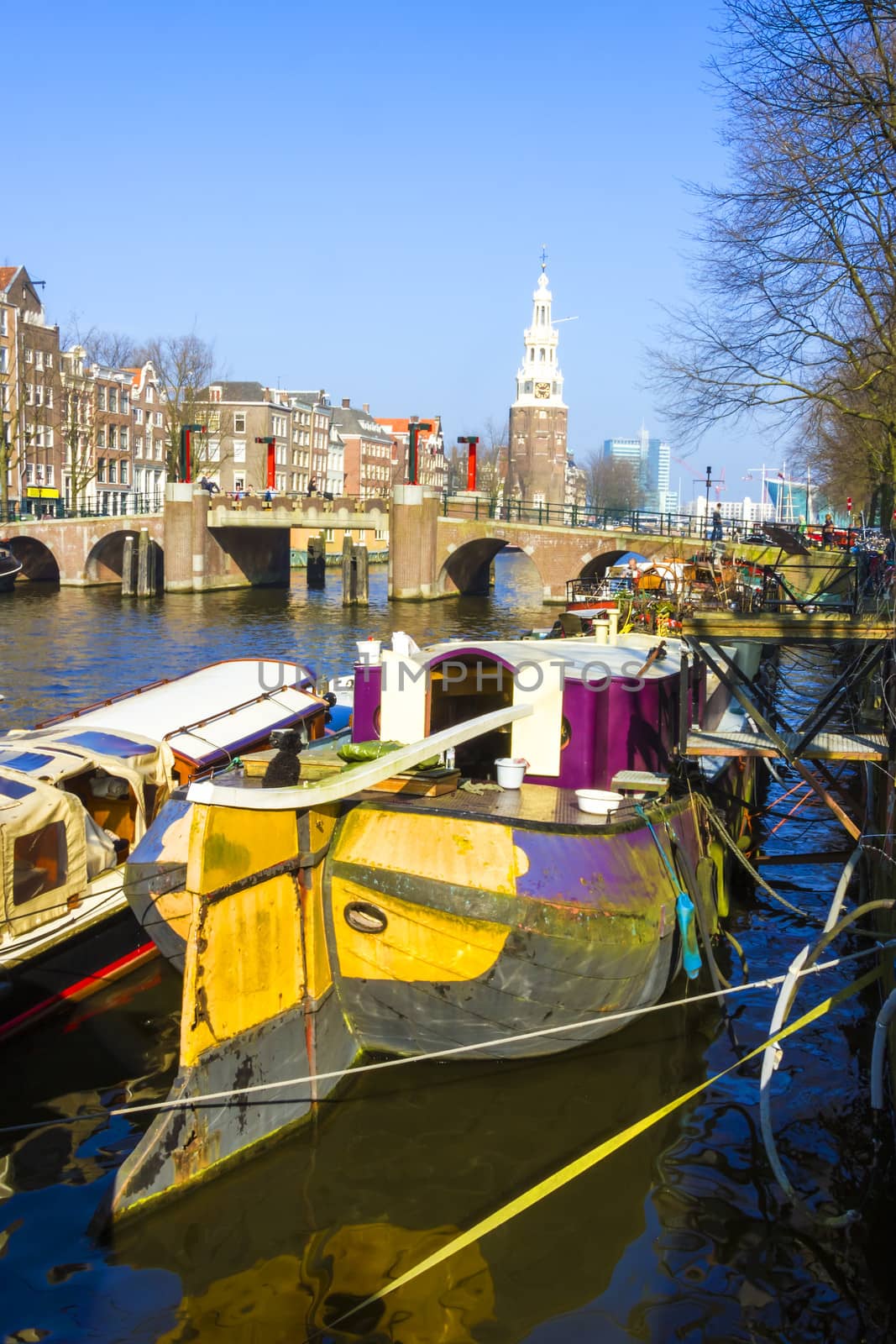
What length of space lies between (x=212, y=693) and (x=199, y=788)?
325 inches

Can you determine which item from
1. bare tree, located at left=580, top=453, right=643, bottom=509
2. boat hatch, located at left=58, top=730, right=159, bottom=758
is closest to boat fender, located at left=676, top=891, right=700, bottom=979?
→ boat hatch, located at left=58, top=730, right=159, bottom=758

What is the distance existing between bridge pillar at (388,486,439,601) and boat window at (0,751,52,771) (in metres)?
37.9

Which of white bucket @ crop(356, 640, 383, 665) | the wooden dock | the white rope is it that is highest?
white bucket @ crop(356, 640, 383, 665)

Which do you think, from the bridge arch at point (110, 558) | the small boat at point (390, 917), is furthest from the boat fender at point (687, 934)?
the bridge arch at point (110, 558)

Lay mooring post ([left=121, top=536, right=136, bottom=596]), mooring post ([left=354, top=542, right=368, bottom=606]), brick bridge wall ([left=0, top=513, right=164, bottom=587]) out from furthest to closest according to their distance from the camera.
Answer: brick bridge wall ([left=0, top=513, right=164, bottom=587])
mooring post ([left=121, top=536, right=136, bottom=596])
mooring post ([left=354, top=542, right=368, bottom=606])

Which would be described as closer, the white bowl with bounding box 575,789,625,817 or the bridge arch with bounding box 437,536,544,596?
the white bowl with bounding box 575,789,625,817

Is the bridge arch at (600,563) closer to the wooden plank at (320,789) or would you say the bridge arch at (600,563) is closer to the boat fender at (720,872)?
the boat fender at (720,872)

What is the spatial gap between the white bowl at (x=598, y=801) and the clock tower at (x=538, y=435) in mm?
111983

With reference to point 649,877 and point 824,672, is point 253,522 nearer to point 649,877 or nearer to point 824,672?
point 824,672

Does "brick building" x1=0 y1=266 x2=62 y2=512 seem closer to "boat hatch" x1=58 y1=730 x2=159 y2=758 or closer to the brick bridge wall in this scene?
the brick bridge wall

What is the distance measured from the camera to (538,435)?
4850 inches

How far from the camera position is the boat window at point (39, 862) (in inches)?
431

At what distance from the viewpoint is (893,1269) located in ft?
24.1

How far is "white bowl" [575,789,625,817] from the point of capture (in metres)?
9.99
